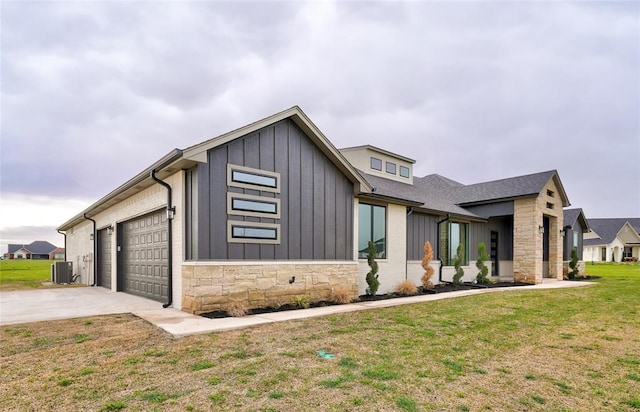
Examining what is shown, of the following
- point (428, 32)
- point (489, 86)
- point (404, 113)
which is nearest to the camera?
point (428, 32)

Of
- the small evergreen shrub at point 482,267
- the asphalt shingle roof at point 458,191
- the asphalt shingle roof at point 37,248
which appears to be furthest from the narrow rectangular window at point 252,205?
the asphalt shingle roof at point 37,248

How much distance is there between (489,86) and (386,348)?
15062 millimetres

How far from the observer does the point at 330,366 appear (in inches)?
179

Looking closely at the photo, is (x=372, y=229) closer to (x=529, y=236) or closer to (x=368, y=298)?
(x=368, y=298)

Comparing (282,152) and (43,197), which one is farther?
(43,197)

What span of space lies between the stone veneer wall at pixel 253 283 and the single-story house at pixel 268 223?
25mm

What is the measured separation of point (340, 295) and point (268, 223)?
308 cm

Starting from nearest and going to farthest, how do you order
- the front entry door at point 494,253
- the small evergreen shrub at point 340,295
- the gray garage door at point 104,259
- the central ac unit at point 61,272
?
the small evergreen shrub at point 340,295, the gray garage door at point 104,259, the central ac unit at point 61,272, the front entry door at point 494,253

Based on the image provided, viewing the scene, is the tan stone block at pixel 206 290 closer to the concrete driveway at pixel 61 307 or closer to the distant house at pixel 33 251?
the concrete driveway at pixel 61 307

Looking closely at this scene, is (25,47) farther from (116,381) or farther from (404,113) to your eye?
(404,113)

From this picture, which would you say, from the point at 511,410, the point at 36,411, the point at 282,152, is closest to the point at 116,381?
the point at 36,411

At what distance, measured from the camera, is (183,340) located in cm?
571

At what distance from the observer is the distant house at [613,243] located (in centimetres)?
4862

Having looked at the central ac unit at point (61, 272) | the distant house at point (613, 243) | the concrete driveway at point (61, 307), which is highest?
the concrete driveway at point (61, 307)
